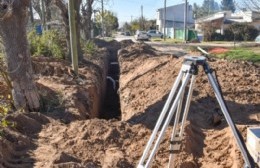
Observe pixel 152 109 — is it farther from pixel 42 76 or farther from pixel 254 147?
pixel 254 147

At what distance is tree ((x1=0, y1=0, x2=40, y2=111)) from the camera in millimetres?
7988

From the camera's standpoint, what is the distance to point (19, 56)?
324 inches

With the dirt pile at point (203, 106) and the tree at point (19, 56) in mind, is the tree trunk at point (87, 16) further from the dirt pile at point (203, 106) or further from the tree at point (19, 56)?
the tree at point (19, 56)

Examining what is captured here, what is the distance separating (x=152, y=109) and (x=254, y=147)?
187 inches

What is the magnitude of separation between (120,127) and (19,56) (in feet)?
8.45

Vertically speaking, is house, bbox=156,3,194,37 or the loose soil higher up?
house, bbox=156,3,194,37

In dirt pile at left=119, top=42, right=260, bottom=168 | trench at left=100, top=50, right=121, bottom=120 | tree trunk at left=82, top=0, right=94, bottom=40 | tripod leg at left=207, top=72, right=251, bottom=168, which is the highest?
tree trunk at left=82, top=0, right=94, bottom=40

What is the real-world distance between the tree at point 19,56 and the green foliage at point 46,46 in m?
7.65

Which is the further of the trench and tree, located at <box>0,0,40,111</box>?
the trench

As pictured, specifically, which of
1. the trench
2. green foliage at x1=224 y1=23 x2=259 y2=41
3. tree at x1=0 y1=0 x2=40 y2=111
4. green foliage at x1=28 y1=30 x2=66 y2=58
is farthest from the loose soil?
green foliage at x1=224 y1=23 x2=259 y2=41

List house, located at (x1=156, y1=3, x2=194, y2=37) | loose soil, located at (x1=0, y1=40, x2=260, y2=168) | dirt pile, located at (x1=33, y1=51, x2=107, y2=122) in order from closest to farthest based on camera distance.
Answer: loose soil, located at (x1=0, y1=40, x2=260, y2=168) → dirt pile, located at (x1=33, y1=51, x2=107, y2=122) → house, located at (x1=156, y1=3, x2=194, y2=37)

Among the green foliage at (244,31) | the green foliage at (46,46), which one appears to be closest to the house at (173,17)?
the green foliage at (244,31)

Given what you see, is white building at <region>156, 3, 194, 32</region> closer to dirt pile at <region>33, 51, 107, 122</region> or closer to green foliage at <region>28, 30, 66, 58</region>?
green foliage at <region>28, 30, 66, 58</region>

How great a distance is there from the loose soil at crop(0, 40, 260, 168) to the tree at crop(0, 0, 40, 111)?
48cm
